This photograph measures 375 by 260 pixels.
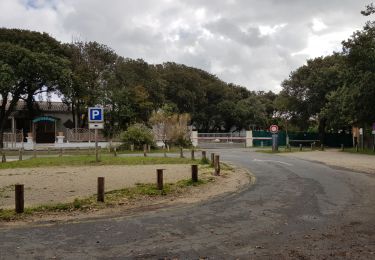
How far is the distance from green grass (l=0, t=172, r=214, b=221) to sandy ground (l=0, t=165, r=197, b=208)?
614 millimetres

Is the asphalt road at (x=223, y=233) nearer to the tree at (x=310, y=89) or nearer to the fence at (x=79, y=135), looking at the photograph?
the fence at (x=79, y=135)

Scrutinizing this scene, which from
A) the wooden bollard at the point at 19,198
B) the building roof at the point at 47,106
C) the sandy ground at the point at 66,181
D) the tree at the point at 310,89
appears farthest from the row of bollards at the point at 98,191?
the building roof at the point at 47,106

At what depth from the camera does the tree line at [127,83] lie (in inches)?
1417

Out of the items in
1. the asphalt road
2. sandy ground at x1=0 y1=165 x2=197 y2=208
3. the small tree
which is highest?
the small tree

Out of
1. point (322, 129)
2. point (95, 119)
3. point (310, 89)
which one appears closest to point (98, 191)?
point (95, 119)

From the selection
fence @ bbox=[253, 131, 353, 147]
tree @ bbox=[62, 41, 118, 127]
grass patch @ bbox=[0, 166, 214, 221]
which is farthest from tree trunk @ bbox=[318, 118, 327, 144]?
grass patch @ bbox=[0, 166, 214, 221]

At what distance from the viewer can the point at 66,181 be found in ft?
54.7

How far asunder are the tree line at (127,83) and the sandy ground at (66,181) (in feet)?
66.9

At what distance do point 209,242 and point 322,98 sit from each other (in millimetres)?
45787

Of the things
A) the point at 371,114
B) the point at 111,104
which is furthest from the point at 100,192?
the point at 111,104

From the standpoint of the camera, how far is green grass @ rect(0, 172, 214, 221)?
11008 mm

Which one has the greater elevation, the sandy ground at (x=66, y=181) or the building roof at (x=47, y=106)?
the building roof at (x=47, y=106)

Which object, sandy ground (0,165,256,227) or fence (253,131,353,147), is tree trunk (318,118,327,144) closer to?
fence (253,131,353,147)

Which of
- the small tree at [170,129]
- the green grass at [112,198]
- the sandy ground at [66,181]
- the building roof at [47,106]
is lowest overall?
the green grass at [112,198]
